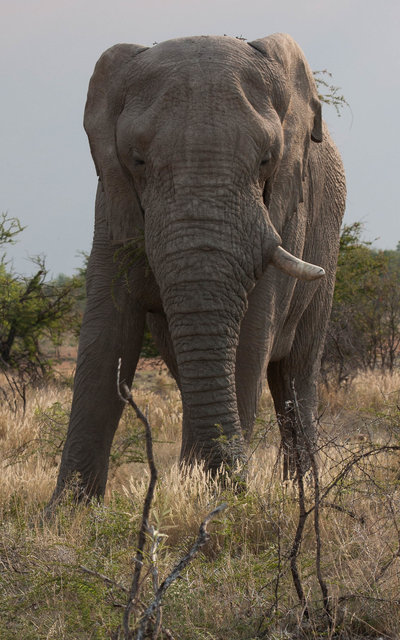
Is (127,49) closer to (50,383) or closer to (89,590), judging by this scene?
(89,590)

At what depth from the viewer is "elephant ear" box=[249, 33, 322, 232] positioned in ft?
15.8

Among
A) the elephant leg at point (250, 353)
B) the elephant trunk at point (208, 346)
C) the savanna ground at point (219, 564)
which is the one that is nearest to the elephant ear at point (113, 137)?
the elephant trunk at point (208, 346)

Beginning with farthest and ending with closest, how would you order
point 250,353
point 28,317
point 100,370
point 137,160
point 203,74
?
point 28,317 < point 100,370 < point 250,353 < point 137,160 < point 203,74

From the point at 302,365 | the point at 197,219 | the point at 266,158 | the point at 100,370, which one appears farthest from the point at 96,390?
the point at 302,365

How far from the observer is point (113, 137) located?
480 cm

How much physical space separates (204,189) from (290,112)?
102cm

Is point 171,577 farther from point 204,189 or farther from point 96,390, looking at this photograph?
point 96,390

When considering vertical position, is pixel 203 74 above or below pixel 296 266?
above

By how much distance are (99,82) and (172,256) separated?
128 centimetres

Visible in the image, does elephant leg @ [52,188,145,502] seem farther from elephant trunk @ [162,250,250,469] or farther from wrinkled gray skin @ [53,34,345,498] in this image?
elephant trunk @ [162,250,250,469]

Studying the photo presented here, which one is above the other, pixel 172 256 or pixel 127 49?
pixel 127 49

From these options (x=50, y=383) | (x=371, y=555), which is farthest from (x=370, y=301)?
(x=371, y=555)

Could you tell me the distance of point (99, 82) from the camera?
16.1 feet

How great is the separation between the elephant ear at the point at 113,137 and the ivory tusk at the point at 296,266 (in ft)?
2.69
